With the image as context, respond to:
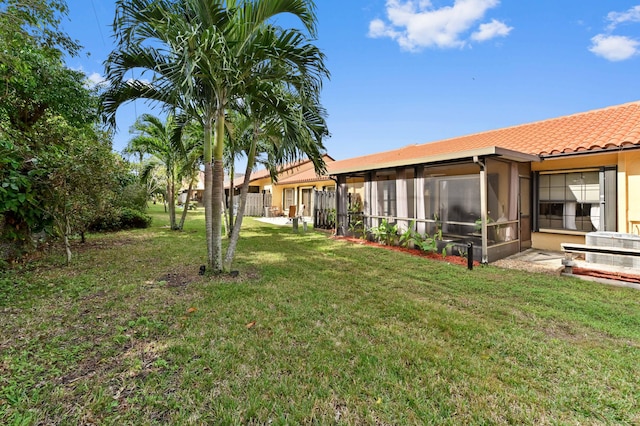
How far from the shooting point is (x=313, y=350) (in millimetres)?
2922

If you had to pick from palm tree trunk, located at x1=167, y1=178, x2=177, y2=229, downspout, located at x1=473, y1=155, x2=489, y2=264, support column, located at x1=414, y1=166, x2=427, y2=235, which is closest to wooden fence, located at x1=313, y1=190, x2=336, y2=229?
support column, located at x1=414, y1=166, x2=427, y2=235

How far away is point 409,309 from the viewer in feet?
13.2

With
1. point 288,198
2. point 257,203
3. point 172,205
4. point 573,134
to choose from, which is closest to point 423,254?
point 573,134

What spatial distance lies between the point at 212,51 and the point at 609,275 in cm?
812

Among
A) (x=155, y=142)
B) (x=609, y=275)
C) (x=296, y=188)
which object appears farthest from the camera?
(x=296, y=188)

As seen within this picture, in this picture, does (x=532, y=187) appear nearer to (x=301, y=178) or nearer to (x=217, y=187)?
(x=217, y=187)

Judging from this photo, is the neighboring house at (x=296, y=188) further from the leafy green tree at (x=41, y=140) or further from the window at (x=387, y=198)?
the leafy green tree at (x=41, y=140)

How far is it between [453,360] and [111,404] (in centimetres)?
300

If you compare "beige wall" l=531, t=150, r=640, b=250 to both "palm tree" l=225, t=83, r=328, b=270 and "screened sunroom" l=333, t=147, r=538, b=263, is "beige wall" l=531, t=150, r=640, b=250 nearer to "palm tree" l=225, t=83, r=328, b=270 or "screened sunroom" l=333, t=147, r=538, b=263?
"screened sunroom" l=333, t=147, r=538, b=263

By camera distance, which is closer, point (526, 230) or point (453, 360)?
point (453, 360)

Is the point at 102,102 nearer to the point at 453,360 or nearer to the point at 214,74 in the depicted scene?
the point at 214,74

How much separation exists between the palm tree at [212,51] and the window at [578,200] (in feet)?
24.7

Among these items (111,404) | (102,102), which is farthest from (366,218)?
(111,404)

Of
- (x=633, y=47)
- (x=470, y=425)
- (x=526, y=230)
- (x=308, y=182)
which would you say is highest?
(x=633, y=47)
